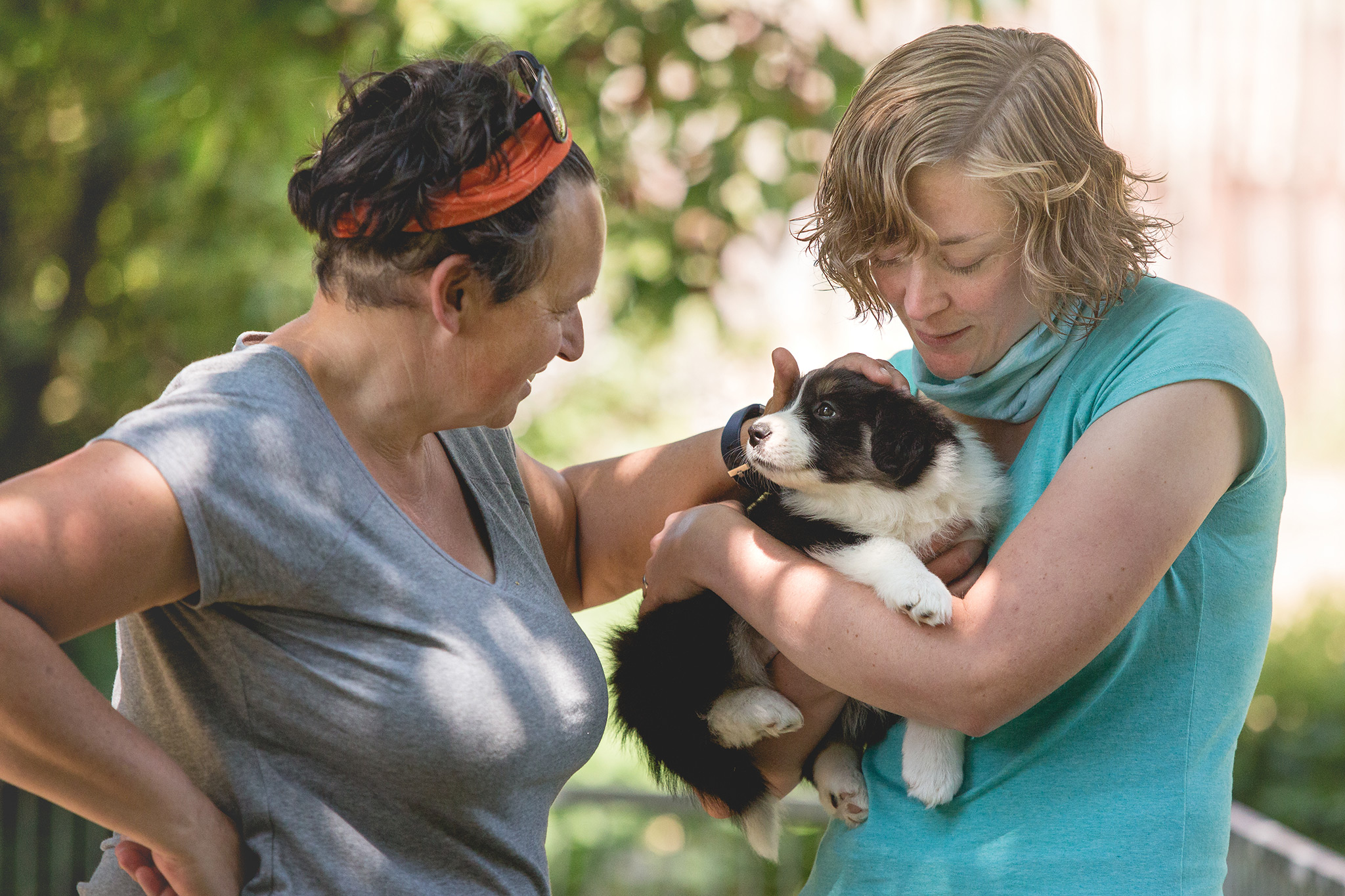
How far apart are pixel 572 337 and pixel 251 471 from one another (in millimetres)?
607

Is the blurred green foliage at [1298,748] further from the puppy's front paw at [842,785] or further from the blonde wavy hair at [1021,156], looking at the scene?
the blonde wavy hair at [1021,156]

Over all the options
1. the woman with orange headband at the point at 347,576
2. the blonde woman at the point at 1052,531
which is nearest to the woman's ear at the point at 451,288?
the woman with orange headband at the point at 347,576

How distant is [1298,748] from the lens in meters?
4.65

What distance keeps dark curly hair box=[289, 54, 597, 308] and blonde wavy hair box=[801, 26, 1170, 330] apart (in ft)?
1.74

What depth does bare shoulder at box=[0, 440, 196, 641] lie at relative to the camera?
1348 millimetres

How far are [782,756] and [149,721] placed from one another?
3.89 feet

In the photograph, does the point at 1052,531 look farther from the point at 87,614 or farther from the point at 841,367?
the point at 87,614

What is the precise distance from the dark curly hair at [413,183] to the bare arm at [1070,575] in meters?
0.78

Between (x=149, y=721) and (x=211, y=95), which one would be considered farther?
(x=211, y=95)

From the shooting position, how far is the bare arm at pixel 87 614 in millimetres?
1352

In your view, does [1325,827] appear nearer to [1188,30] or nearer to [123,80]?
[1188,30]

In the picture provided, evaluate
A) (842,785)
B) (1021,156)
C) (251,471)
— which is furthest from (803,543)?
(251,471)

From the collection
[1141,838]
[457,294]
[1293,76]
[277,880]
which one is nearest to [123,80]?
[457,294]

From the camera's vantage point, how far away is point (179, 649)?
163 cm
